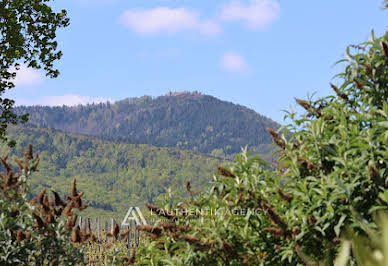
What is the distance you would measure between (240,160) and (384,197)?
1004 mm

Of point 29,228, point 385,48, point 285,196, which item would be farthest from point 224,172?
point 29,228

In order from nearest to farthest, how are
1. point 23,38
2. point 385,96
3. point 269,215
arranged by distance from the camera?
1. point 269,215
2. point 385,96
3. point 23,38

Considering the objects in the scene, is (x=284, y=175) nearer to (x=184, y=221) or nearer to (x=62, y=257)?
(x=184, y=221)

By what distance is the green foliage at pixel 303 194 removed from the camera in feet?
9.87

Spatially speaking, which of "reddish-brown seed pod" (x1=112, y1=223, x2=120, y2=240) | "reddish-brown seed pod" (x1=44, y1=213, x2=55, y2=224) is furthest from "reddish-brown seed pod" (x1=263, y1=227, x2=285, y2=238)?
"reddish-brown seed pod" (x1=44, y1=213, x2=55, y2=224)

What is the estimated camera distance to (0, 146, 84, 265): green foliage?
358 centimetres

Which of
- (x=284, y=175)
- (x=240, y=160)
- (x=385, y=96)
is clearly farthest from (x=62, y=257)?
(x=385, y=96)

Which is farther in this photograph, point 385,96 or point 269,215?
point 385,96

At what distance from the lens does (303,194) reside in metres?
3.10

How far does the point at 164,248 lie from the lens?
370cm

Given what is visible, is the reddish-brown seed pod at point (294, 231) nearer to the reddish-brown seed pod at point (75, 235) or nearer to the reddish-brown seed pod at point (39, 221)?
the reddish-brown seed pod at point (75, 235)

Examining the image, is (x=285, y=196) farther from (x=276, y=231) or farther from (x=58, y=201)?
(x=58, y=201)

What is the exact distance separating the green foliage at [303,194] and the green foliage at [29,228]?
0.64 metres

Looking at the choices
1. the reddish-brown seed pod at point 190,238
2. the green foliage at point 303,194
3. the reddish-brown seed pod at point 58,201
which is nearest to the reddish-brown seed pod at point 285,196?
the green foliage at point 303,194
